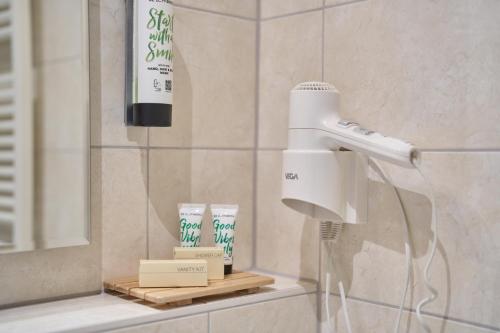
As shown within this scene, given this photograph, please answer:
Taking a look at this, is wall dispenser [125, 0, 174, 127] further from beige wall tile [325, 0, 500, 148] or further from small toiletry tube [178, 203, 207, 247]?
beige wall tile [325, 0, 500, 148]

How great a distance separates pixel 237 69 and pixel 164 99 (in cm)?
25

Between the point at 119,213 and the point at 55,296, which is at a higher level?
the point at 119,213

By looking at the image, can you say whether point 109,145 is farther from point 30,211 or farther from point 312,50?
point 312,50

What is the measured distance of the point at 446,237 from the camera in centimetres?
91

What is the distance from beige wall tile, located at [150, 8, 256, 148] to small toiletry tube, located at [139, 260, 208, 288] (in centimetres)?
23

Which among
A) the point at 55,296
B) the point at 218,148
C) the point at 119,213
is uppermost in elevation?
the point at 218,148

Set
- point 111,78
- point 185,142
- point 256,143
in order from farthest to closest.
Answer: point 256,143 < point 185,142 < point 111,78

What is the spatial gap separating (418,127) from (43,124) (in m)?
0.56

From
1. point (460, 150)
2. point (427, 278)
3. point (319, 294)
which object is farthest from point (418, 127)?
point (319, 294)

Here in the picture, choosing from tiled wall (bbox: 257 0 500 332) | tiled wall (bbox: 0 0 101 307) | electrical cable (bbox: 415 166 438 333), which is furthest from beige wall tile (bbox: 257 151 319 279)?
tiled wall (bbox: 0 0 101 307)

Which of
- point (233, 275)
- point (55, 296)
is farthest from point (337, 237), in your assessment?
point (55, 296)

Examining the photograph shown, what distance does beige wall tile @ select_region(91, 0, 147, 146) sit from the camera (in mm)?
960

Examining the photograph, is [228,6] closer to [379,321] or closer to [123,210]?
[123,210]

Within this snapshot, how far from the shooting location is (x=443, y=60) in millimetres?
910
